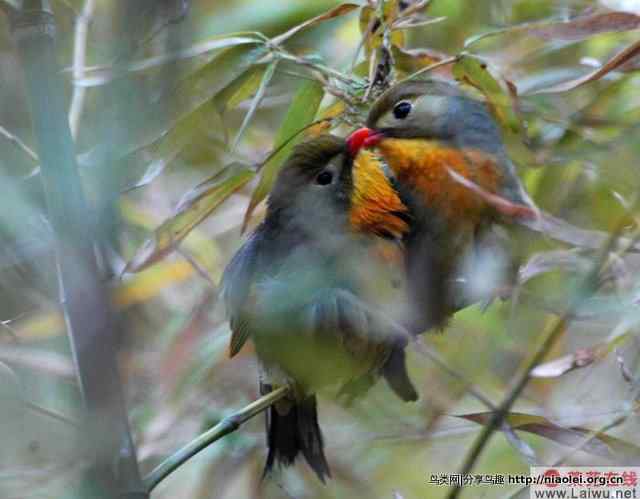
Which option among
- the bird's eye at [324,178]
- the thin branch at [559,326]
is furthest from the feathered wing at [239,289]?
the thin branch at [559,326]

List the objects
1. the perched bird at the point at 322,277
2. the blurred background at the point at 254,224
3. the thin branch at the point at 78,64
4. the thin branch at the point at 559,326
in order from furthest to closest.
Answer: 1. the thin branch at the point at 78,64
2. the perched bird at the point at 322,277
3. the blurred background at the point at 254,224
4. the thin branch at the point at 559,326

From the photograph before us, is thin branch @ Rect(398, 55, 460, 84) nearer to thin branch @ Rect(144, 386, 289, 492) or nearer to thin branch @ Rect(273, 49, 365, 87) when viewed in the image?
thin branch @ Rect(273, 49, 365, 87)

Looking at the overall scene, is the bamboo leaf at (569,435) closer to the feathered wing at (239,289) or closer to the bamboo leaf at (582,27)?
the feathered wing at (239,289)

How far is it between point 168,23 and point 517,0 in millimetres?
1294

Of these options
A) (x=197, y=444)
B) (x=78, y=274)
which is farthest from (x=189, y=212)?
(x=78, y=274)

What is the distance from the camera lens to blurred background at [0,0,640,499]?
3.42ft

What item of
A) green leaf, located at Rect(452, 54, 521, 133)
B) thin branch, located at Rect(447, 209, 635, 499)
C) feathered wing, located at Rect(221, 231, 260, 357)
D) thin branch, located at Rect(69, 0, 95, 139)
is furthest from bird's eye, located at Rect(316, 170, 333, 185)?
thin branch, located at Rect(447, 209, 635, 499)

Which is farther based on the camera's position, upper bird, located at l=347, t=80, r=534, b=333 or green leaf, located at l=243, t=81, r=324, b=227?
green leaf, located at l=243, t=81, r=324, b=227

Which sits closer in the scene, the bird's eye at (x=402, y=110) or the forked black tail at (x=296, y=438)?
the bird's eye at (x=402, y=110)

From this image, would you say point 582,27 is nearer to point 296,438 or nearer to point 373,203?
point 373,203

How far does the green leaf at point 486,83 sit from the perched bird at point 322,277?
16cm

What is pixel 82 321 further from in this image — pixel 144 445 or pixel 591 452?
pixel 144 445

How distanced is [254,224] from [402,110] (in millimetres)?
351

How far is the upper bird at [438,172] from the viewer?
4.36 feet
